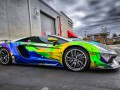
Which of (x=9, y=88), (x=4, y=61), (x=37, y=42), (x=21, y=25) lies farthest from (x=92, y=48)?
(x=21, y=25)

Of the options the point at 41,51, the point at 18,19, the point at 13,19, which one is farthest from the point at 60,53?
the point at 18,19

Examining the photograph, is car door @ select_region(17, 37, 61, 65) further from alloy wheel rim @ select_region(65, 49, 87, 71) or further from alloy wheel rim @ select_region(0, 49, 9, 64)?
alloy wheel rim @ select_region(0, 49, 9, 64)

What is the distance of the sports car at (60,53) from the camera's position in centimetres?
288

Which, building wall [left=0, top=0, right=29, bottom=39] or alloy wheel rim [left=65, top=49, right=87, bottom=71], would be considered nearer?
Result: alloy wheel rim [left=65, top=49, right=87, bottom=71]

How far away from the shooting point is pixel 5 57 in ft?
13.2

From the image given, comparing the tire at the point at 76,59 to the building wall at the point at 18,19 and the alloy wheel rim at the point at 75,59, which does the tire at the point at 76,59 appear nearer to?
the alloy wheel rim at the point at 75,59

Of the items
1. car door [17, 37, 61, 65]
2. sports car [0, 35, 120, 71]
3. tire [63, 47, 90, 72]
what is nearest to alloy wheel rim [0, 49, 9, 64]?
sports car [0, 35, 120, 71]

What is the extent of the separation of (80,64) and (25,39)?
73.5 inches

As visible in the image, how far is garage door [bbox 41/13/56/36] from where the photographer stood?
40.3ft

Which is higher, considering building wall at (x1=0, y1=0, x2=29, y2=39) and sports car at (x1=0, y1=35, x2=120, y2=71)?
building wall at (x1=0, y1=0, x2=29, y2=39)

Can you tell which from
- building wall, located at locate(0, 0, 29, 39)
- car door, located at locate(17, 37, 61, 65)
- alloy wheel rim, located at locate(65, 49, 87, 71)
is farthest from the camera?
building wall, located at locate(0, 0, 29, 39)

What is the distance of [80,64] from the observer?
3023mm

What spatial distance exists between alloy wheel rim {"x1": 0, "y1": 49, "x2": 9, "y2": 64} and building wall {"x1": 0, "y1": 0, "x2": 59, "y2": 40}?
2871 mm

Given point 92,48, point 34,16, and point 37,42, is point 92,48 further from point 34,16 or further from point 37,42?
point 34,16
